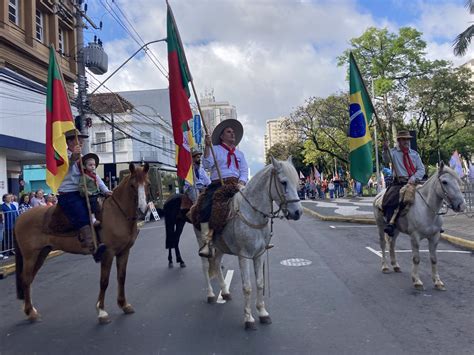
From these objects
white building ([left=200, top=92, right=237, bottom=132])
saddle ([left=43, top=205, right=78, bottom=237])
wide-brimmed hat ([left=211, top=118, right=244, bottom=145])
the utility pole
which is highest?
white building ([left=200, top=92, right=237, bottom=132])

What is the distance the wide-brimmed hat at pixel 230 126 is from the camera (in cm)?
650

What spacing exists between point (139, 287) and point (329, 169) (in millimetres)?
54202

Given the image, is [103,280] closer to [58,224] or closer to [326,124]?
[58,224]

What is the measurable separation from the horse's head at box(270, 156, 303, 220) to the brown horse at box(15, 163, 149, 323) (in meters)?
1.91

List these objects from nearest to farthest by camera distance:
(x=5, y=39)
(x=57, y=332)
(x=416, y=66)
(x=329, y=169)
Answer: (x=57, y=332) < (x=5, y=39) < (x=416, y=66) < (x=329, y=169)

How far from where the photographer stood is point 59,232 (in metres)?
6.22

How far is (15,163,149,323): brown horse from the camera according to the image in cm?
602

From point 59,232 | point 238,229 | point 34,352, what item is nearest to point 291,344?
point 238,229

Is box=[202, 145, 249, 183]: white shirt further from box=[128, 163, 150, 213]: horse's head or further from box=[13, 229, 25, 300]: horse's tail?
box=[13, 229, 25, 300]: horse's tail

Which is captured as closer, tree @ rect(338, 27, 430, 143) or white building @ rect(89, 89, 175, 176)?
tree @ rect(338, 27, 430, 143)

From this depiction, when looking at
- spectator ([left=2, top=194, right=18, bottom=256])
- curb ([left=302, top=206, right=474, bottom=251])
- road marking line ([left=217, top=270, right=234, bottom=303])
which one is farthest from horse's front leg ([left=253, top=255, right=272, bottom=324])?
spectator ([left=2, top=194, right=18, bottom=256])

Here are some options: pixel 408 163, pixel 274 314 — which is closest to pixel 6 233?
pixel 274 314

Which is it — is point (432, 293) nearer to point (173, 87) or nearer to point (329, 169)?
point (173, 87)

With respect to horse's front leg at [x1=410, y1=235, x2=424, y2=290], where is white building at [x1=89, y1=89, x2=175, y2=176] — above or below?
above
